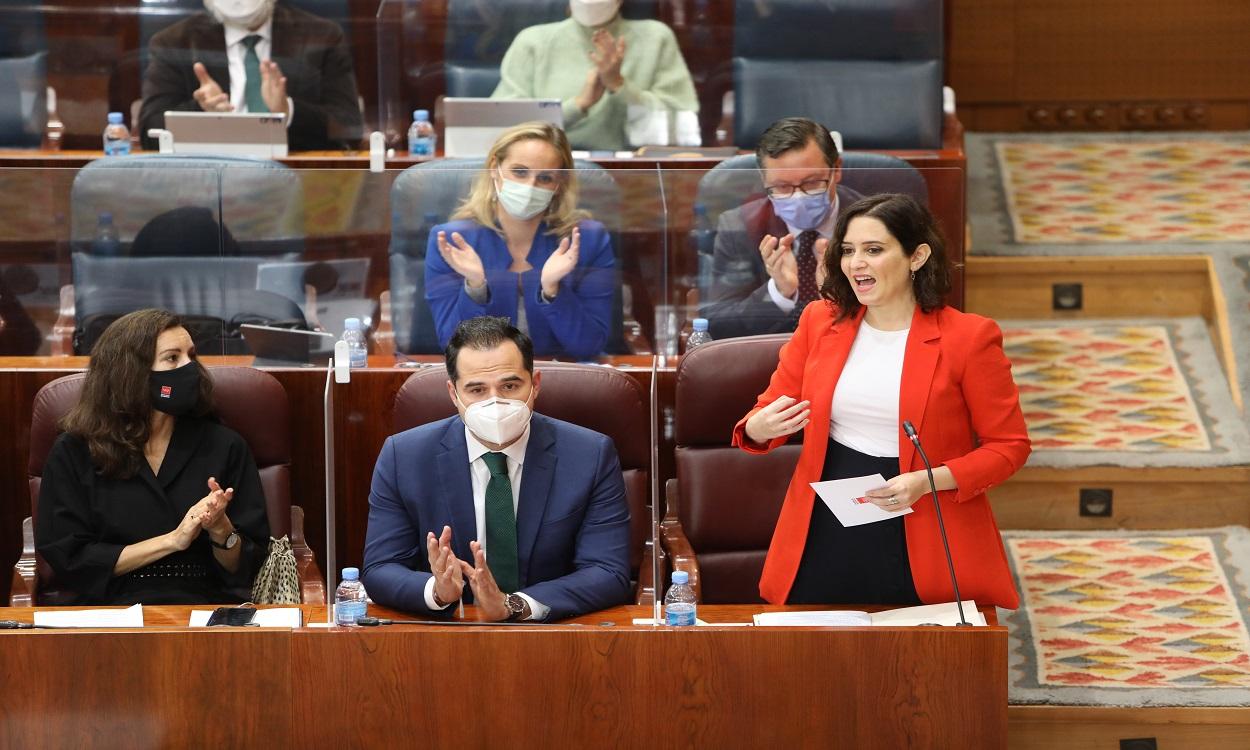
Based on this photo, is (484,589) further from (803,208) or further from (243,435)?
(803,208)

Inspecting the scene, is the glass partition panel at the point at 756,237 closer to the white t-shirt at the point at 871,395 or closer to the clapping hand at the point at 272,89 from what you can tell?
the white t-shirt at the point at 871,395

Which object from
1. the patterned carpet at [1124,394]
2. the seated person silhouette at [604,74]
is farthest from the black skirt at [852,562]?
the seated person silhouette at [604,74]

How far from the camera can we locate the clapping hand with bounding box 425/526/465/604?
2.49 m

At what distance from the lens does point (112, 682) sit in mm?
2279

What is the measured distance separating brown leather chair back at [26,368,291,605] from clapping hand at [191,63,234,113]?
1825mm

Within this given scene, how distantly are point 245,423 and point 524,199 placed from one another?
0.71 meters

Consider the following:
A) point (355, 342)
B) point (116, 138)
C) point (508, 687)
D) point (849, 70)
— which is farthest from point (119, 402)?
point (849, 70)

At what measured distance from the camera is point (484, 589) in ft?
8.23

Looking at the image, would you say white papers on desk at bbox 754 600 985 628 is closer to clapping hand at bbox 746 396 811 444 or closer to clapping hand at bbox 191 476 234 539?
clapping hand at bbox 746 396 811 444

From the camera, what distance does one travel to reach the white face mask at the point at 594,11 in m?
4.74

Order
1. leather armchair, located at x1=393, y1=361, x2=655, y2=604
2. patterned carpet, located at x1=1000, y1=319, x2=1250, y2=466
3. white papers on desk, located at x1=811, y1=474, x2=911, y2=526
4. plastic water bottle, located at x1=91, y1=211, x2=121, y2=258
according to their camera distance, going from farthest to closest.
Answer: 1. patterned carpet, located at x1=1000, y1=319, x2=1250, y2=466
2. plastic water bottle, located at x1=91, y1=211, x2=121, y2=258
3. leather armchair, located at x1=393, y1=361, x2=655, y2=604
4. white papers on desk, located at x1=811, y1=474, x2=911, y2=526

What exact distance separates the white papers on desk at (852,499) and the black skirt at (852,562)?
6 centimetres

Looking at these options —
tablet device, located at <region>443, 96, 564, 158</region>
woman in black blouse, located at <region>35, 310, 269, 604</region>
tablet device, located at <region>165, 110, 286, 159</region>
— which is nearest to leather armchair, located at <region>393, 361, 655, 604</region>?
woman in black blouse, located at <region>35, 310, 269, 604</region>

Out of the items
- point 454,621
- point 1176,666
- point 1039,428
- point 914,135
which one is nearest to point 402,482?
point 454,621
